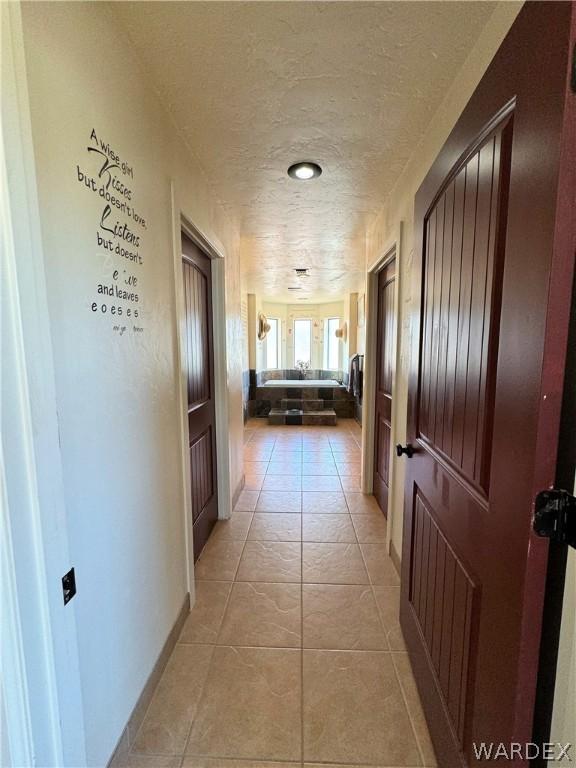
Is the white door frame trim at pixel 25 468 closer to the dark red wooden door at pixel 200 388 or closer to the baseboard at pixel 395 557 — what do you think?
the dark red wooden door at pixel 200 388

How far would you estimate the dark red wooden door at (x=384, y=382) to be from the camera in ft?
8.47

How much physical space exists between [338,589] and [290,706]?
691mm

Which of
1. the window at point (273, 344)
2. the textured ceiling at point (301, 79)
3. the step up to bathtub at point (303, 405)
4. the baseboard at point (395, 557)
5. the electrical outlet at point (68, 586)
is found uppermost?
the textured ceiling at point (301, 79)

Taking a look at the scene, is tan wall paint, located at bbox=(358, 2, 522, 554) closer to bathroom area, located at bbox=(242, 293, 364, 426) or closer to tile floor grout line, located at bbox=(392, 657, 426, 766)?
tile floor grout line, located at bbox=(392, 657, 426, 766)

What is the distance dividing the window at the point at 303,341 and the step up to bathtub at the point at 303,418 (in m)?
3.17

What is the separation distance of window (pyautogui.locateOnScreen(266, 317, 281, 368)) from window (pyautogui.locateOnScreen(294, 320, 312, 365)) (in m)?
0.50

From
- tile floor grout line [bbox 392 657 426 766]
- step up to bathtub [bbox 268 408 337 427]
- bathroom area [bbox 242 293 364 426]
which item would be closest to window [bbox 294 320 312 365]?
bathroom area [bbox 242 293 364 426]

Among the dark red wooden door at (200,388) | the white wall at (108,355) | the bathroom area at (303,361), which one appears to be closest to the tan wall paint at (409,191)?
the white wall at (108,355)

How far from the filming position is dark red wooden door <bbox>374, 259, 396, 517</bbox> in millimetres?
2582

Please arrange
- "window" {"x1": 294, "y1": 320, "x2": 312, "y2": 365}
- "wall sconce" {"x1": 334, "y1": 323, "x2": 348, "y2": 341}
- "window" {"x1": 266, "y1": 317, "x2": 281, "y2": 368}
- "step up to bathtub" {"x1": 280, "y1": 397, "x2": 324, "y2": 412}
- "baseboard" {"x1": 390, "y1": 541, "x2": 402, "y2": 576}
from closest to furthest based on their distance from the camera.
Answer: "baseboard" {"x1": 390, "y1": 541, "x2": 402, "y2": 576}
"step up to bathtub" {"x1": 280, "y1": 397, "x2": 324, "y2": 412}
"wall sconce" {"x1": 334, "y1": 323, "x2": 348, "y2": 341}
"window" {"x1": 266, "y1": 317, "x2": 281, "y2": 368}
"window" {"x1": 294, "y1": 320, "x2": 312, "y2": 365}

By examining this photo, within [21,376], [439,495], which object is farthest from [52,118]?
[439,495]

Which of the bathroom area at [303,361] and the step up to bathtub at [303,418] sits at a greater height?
the bathroom area at [303,361]

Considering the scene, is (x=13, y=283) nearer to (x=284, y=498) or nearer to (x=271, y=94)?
(x=271, y=94)

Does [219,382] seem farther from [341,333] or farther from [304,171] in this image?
[341,333]
